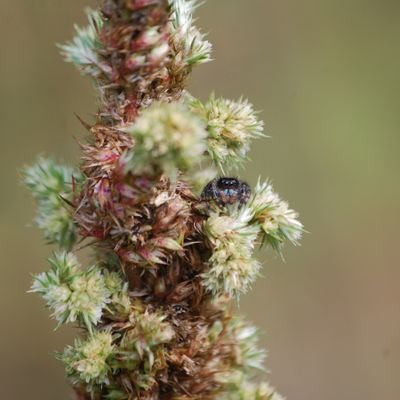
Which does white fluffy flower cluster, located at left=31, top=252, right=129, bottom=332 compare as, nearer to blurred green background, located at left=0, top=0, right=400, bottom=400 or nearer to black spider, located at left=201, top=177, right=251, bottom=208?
black spider, located at left=201, top=177, right=251, bottom=208

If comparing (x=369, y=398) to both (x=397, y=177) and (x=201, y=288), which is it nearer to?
(x=397, y=177)

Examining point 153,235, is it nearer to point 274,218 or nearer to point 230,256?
point 230,256

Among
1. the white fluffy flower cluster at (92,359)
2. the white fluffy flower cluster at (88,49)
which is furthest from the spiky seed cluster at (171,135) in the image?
the white fluffy flower cluster at (92,359)

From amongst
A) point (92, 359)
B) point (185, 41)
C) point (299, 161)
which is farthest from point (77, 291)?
point (299, 161)

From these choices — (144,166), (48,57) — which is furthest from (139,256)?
(48,57)

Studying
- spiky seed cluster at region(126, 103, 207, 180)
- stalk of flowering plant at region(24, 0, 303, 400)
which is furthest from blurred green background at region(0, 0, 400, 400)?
spiky seed cluster at region(126, 103, 207, 180)

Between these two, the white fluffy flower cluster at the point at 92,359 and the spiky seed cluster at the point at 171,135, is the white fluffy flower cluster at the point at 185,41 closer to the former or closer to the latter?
the spiky seed cluster at the point at 171,135
